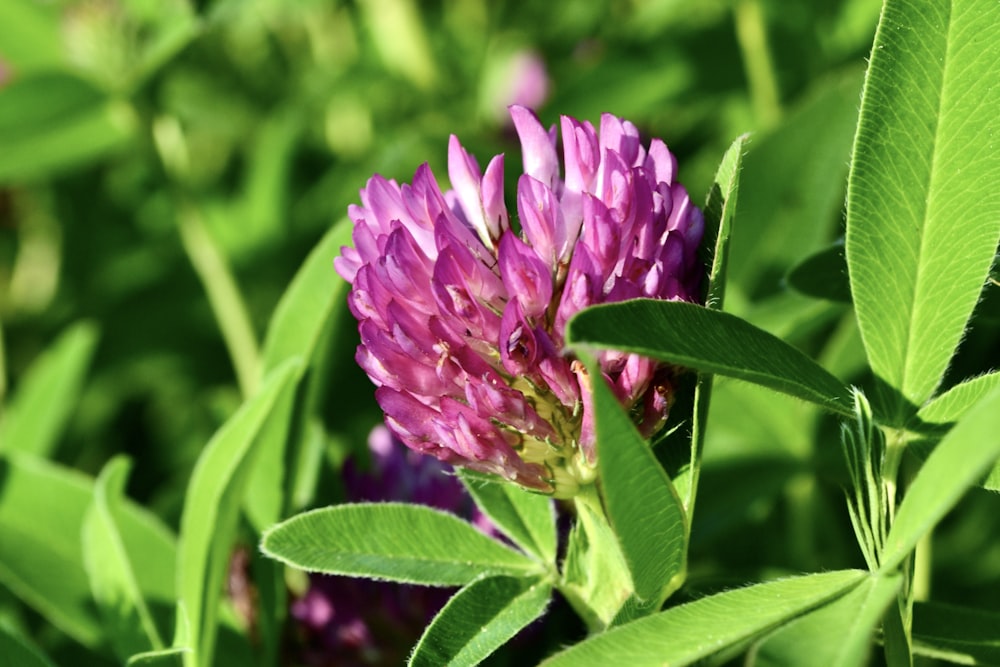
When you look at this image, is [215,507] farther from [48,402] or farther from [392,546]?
[48,402]

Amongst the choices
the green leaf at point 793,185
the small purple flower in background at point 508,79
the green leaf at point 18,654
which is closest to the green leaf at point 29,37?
the small purple flower in background at point 508,79

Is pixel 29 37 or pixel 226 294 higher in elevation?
pixel 29 37

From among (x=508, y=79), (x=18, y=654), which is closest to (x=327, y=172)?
(x=508, y=79)

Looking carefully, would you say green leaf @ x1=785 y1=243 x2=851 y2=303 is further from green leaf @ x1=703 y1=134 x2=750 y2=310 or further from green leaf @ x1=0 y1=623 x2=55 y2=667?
green leaf @ x1=0 y1=623 x2=55 y2=667

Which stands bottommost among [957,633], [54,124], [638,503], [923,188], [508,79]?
[957,633]

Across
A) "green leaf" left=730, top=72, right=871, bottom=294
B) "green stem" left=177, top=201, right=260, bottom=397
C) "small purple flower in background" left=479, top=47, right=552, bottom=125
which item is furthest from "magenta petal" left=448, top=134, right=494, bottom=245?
"small purple flower in background" left=479, top=47, right=552, bottom=125

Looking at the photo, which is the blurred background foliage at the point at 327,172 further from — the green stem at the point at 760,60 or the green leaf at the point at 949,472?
the green leaf at the point at 949,472

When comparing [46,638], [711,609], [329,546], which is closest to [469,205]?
[329,546]

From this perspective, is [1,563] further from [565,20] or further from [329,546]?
[565,20]
